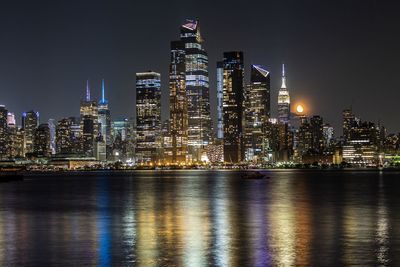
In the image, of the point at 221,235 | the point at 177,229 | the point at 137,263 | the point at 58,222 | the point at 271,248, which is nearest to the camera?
the point at 137,263

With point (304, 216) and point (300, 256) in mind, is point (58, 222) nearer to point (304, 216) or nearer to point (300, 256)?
point (304, 216)

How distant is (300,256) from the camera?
2959 cm

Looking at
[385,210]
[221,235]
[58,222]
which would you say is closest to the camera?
[221,235]

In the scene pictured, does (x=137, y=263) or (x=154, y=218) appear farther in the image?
(x=154, y=218)

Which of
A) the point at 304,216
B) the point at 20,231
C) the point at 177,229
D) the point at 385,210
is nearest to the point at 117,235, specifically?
the point at 177,229

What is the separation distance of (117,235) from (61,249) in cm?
609

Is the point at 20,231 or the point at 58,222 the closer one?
the point at 20,231

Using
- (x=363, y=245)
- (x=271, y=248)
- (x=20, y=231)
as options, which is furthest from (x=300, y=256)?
(x=20, y=231)

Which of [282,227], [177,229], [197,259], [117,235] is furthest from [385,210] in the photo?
[197,259]

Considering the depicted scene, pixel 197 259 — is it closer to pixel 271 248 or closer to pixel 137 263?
pixel 137 263

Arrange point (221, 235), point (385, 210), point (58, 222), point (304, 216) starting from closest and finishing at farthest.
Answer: point (221, 235), point (58, 222), point (304, 216), point (385, 210)

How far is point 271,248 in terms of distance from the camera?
32312mm

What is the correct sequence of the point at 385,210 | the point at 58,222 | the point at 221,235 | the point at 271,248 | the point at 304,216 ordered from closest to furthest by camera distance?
the point at 271,248
the point at 221,235
the point at 58,222
the point at 304,216
the point at 385,210

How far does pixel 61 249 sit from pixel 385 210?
3386 centimetres
